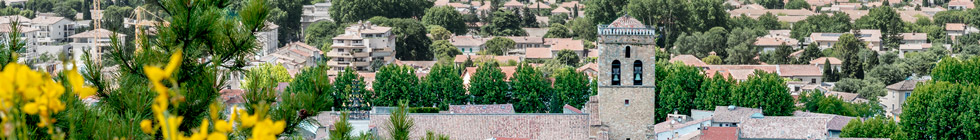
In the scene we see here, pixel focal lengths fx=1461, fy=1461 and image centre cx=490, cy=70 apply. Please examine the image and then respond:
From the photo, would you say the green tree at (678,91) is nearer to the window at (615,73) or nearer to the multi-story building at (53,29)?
the window at (615,73)

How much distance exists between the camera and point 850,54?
5650cm

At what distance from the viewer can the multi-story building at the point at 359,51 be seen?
56.5 metres

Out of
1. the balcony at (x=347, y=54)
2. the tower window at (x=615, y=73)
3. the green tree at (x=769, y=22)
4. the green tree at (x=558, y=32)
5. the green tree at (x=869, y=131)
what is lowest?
the green tree at (x=869, y=131)

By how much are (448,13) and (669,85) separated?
34.8m

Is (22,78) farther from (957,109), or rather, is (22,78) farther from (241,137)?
(957,109)

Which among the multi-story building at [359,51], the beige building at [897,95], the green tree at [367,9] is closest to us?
the beige building at [897,95]

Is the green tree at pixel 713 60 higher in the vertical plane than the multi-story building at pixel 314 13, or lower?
lower

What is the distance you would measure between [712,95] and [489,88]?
18.3 feet

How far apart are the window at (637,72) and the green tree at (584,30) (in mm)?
40793

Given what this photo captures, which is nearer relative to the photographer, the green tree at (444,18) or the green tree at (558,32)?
the green tree at (444,18)

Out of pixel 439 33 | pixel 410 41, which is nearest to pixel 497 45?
pixel 439 33

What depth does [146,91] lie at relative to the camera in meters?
8.86

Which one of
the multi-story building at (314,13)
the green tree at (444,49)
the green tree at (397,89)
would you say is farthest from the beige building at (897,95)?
the multi-story building at (314,13)

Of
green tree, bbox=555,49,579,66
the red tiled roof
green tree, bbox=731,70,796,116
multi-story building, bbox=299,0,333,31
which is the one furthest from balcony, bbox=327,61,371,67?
the red tiled roof
